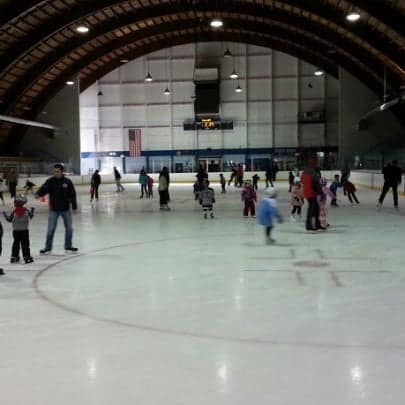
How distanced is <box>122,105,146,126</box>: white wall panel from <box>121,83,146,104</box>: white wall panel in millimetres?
520

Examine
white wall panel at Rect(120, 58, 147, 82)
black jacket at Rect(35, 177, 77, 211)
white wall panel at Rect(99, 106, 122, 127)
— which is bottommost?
black jacket at Rect(35, 177, 77, 211)

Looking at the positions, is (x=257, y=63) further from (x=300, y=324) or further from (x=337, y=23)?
(x=300, y=324)

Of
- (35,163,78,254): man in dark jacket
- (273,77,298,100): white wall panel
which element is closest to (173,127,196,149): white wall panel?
(273,77,298,100): white wall panel

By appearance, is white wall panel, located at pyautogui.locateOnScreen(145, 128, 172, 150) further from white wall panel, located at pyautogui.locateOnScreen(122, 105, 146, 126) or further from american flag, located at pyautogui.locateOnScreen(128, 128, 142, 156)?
white wall panel, located at pyautogui.locateOnScreen(122, 105, 146, 126)

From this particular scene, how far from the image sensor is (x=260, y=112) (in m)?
45.2

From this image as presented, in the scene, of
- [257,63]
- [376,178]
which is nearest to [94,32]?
[257,63]

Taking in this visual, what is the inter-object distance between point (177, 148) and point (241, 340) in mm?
41756

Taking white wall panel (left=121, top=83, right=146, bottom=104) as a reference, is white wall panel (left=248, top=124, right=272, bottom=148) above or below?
below

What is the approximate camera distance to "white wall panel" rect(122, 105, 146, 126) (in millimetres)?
46062

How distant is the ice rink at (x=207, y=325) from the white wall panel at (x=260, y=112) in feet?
118

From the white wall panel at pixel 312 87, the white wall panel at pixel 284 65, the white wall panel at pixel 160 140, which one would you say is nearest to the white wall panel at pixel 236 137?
the white wall panel at pixel 160 140

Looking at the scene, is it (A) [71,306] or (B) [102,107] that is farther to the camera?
(B) [102,107]

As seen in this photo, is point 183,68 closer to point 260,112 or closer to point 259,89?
point 259,89

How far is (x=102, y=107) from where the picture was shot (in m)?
46.3
